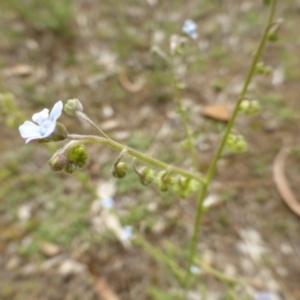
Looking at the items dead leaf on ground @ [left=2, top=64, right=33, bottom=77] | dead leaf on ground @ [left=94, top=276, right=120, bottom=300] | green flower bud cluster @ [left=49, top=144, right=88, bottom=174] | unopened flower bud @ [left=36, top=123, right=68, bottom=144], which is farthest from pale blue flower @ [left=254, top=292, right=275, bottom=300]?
dead leaf on ground @ [left=2, top=64, right=33, bottom=77]

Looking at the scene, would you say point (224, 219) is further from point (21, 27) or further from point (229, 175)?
point (21, 27)

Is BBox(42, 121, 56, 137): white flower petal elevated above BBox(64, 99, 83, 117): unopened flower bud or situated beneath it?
elevated above

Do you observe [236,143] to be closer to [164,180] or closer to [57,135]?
[164,180]

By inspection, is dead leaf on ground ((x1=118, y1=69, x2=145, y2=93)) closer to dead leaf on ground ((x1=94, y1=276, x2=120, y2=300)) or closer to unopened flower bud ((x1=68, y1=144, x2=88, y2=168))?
dead leaf on ground ((x1=94, y1=276, x2=120, y2=300))

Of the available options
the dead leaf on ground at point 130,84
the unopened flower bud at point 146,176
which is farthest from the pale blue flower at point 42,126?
the dead leaf on ground at point 130,84

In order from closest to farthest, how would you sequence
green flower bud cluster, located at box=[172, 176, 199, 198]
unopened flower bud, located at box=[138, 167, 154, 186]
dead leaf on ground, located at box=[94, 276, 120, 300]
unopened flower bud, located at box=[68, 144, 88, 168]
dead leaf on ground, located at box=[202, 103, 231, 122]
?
unopened flower bud, located at box=[68, 144, 88, 168], unopened flower bud, located at box=[138, 167, 154, 186], green flower bud cluster, located at box=[172, 176, 199, 198], dead leaf on ground, located at box=[94, 276, 120, 300], dead leaf on ground, located at box=[202, 103, 231, 122]

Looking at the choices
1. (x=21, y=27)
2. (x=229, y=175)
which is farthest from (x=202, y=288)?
(x=21, y=27)
